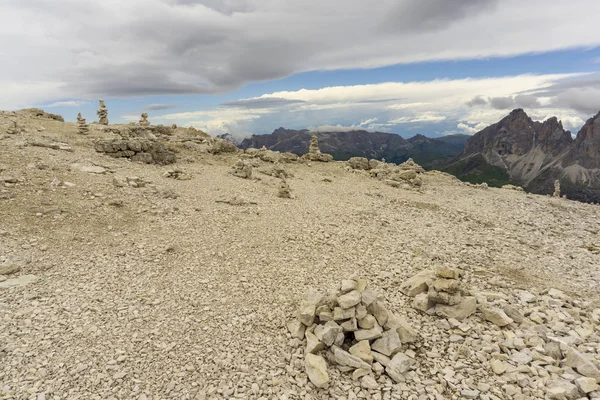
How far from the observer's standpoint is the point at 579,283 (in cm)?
1472

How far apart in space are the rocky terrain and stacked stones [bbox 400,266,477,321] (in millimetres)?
56

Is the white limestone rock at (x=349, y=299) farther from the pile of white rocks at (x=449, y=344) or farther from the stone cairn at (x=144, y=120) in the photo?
the stone cairn at (x=144, y=120)

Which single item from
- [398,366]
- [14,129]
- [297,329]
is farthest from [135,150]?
[398,366]

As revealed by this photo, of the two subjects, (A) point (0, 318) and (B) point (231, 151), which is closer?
(A) point (0, 318)

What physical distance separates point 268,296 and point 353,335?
379 cm

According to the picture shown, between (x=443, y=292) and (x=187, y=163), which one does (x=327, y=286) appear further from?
(x=187, y=163)

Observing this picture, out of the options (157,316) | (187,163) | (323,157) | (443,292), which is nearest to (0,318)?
(157,316)

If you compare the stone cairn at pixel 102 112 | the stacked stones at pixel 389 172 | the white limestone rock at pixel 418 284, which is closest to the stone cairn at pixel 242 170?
the stacked stones at pixel 389 172

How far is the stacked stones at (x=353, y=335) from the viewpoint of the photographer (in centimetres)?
886

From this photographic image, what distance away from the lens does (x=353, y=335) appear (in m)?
10.0

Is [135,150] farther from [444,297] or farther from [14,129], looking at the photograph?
[444,297]

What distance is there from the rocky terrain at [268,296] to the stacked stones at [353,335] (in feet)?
0.17

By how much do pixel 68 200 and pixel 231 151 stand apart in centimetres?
2584

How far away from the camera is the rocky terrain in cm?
855
